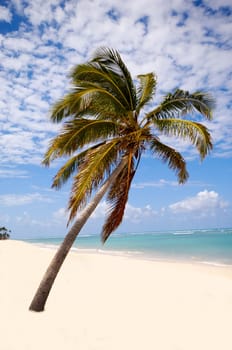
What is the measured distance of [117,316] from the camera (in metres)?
6.39

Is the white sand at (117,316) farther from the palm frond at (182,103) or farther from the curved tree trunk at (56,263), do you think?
the palm frond at (182,103)

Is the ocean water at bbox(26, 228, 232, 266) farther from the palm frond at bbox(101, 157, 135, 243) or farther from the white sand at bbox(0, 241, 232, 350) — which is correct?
the white sand at bbox(0, 241, 232, 350)

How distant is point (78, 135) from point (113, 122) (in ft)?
3.04

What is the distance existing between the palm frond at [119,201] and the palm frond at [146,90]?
1619 mm

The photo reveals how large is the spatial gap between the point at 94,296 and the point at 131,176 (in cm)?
333

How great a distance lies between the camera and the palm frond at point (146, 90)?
809 centimetres

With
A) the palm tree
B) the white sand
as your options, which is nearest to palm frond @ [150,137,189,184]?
the palm tree

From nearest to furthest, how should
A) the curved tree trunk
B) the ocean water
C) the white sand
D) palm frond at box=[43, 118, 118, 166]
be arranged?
the white sand
the curved tree trunk
palm frond at box=[43, 118, 118, 166]
the ocean water

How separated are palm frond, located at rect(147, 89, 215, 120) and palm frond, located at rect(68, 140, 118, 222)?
4.88ft

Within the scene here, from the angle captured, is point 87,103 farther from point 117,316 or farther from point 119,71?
point 117,316

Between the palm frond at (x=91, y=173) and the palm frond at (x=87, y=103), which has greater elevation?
the palm frond at (x=87, y=103)

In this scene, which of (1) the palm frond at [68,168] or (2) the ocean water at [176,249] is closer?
(1) the palm frond at [68,168]

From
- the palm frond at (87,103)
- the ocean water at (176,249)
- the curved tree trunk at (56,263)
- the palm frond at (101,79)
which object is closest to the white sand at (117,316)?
the curved tree trunk at (56,263)

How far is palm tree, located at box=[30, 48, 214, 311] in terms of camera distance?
24.2ft
